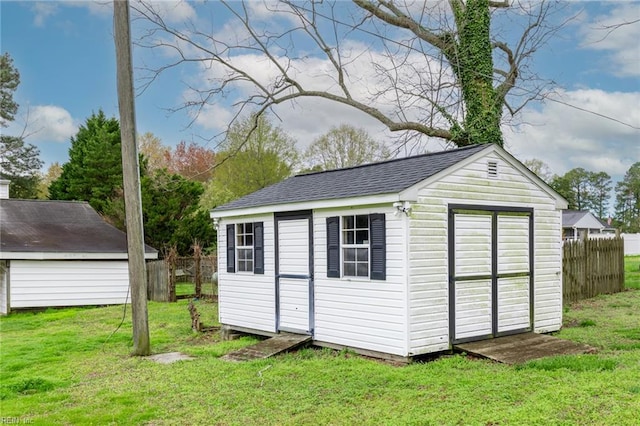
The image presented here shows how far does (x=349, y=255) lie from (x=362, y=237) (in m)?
0.39

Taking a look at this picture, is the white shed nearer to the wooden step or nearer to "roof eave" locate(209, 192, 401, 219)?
"roof eave" locate(209, 192, 401, 219)

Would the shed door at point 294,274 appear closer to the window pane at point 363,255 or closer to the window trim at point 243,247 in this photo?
the window trim at point 243,247

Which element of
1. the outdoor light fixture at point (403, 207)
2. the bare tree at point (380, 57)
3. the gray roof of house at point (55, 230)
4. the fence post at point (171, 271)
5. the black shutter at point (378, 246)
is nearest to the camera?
the outdoor light fixture at point (403, 207)

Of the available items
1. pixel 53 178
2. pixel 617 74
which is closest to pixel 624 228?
pixel 617 74

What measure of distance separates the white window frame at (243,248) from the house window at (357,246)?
2244 mm

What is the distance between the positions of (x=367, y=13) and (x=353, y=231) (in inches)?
484

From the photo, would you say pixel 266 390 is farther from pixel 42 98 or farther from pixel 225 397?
pixel 42 98

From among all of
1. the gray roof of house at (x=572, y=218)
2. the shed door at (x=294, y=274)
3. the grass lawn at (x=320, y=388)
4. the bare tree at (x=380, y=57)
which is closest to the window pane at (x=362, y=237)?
the shed door at (x=294, y=274)

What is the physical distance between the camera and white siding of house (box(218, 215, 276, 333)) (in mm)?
10047

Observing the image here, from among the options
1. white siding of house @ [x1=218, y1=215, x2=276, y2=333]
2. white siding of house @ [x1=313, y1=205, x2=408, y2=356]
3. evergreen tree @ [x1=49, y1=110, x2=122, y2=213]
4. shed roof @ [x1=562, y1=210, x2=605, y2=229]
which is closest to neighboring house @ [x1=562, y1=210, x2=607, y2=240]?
shed roof @ [x1=562, y1=210, x2=605, y2=229]

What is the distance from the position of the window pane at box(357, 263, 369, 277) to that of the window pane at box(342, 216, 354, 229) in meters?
0.63

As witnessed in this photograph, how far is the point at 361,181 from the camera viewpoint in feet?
30.2

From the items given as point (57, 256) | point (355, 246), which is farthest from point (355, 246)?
point (57, 256)

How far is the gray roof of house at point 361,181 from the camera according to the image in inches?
320
